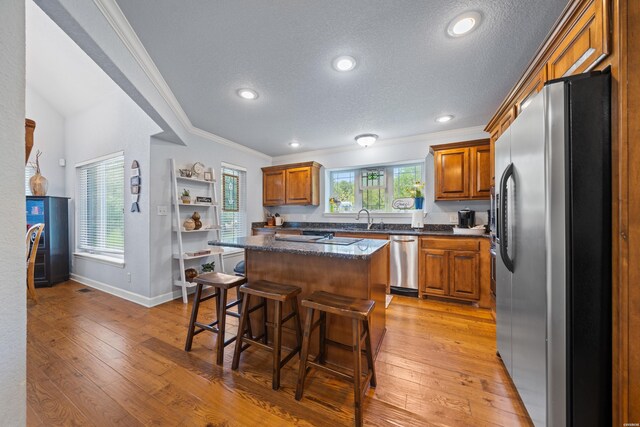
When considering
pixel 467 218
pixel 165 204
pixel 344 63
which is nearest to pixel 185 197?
pixel 165 204

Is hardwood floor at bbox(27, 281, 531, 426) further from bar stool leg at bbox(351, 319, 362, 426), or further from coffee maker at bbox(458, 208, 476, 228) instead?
coffee maker at bbox(458, 208, 476, 228)

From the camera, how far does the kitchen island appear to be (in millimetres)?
1729

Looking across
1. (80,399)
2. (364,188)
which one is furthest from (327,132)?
(80,399)

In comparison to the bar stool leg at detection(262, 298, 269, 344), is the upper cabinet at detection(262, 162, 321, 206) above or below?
above

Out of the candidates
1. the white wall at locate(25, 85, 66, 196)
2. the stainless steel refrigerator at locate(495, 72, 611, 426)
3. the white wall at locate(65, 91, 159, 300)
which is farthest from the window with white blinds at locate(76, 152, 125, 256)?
the stainless steel refrigerator at locate(495, 72, 611, 426)

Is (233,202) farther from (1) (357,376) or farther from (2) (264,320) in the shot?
(1) (357,376)

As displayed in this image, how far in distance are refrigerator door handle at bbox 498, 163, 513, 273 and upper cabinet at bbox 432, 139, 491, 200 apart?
195cm

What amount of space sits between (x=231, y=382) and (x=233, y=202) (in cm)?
336

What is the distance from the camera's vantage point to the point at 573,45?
4.35ft

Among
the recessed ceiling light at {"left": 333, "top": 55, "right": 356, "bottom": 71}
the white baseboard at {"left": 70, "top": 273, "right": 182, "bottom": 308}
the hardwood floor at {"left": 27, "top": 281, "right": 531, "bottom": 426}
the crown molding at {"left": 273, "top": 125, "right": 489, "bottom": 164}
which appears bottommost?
the hardwood floor at {"left": 27, "top": 281, "right": 531, "bottom": 426}

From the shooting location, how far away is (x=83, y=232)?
13.8ft

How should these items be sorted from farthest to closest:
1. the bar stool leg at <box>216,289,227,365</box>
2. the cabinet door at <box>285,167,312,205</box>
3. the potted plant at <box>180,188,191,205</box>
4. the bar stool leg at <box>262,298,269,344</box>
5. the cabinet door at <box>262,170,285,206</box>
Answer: the cabinet door at <box>262,170,285,206</box>, the cabinet door at <box>285,167,312,205</box>, the potted plant at <box>180,188,191,205</box>, the bar stool leg at <box>262,298,269,344</box>, the bar stool leg at <box>216,289,227,365</box>

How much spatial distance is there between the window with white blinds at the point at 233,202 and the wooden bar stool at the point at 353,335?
125 inches

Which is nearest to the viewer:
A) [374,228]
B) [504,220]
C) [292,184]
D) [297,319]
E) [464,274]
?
[504,220]
